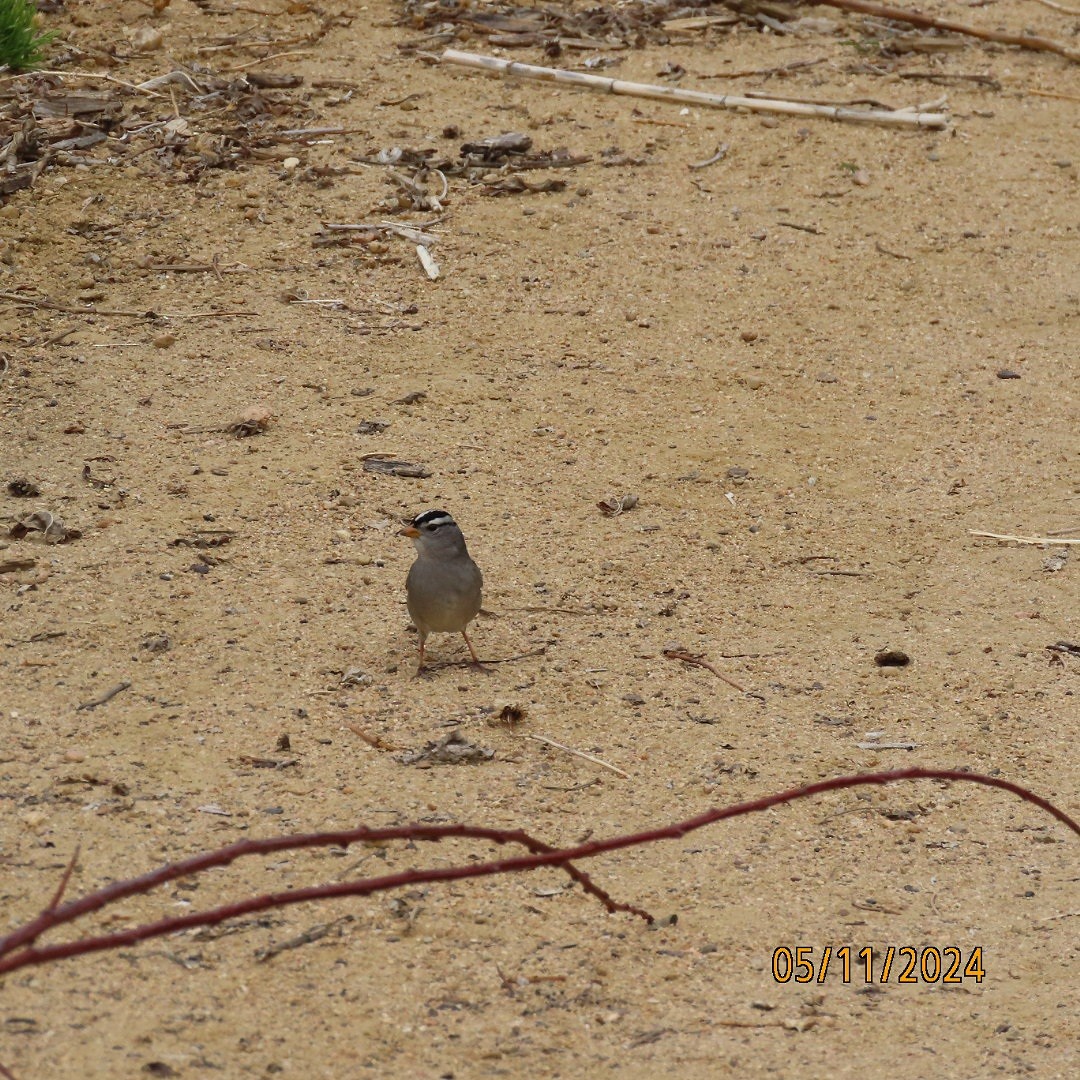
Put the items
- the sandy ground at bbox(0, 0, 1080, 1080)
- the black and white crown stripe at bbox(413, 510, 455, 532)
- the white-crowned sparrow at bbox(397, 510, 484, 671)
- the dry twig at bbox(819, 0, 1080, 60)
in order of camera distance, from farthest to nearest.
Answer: the dry twig at bbox(819, 0, 1080, 60) → the black and white crown stripe at bbox(413, 510, 455, 532) → the white-crowned sparrow at bbox(397, 510, 484, 671) → the sandy ground at bbox(0, 0, 1080, 1080)

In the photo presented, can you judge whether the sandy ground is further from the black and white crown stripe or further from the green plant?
the green plant

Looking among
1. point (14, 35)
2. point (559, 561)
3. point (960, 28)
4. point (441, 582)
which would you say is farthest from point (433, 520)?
point (960, 28)

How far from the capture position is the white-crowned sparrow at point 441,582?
18.1ft

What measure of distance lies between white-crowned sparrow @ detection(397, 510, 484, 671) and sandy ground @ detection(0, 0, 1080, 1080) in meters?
0.25

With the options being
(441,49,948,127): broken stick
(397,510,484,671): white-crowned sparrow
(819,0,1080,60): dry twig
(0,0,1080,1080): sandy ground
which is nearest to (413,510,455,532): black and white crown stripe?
(397,510,484,671): white-crowned sparrow

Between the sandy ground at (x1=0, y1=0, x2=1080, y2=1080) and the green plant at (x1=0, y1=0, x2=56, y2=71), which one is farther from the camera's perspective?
the green plant at (x1=0, y1=0, x2=56, y2=71)

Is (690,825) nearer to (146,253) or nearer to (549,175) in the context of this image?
(146,253)

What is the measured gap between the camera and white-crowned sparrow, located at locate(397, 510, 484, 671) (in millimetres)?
5512

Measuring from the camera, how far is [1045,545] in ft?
22.2

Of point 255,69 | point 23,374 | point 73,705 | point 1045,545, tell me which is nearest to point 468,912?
point 73,705

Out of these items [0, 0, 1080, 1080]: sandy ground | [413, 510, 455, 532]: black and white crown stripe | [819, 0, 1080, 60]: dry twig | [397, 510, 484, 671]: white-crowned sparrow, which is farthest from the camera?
[819, 0, 1080, 60]: dry twig

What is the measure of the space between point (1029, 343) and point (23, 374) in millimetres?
5213

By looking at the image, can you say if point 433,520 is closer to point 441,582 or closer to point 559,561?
point 441,582

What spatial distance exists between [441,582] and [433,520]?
305mm
